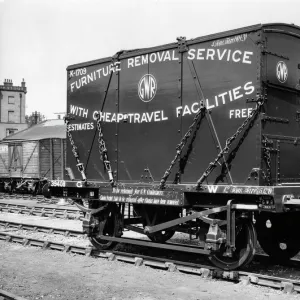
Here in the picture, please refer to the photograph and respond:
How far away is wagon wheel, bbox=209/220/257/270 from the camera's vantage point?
7691mm

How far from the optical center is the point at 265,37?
24.1 feet

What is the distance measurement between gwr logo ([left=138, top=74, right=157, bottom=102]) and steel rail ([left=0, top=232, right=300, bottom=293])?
9.91 ft

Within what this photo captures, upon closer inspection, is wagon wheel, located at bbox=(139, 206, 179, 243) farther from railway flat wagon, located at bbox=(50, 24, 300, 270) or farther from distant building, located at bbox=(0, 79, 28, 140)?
distant building, located at bbox=(0, 79, 28, 140)

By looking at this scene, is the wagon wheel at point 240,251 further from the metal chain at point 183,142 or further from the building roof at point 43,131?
the building roof at point 43,131

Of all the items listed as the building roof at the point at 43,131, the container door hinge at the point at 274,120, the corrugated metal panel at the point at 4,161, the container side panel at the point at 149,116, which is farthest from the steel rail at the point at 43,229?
the building roof at the point at 43,131

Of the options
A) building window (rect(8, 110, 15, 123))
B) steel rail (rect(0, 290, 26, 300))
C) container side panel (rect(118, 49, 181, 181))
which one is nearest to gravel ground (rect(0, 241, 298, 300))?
steel rail (rect(0, 290, 26, 300))

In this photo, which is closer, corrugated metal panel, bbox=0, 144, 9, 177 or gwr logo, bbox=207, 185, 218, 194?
gwr logo, bbox=207, 185, 218, 194

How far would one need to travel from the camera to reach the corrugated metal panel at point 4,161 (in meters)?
31.2

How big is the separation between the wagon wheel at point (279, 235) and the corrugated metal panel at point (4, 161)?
24938 mm

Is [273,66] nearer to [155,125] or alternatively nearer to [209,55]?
[209,55]

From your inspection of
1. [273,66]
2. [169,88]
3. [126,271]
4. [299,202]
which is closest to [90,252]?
[126,271]

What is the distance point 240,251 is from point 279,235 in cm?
120

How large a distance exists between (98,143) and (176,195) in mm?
2514

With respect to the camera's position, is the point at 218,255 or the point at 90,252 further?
the point at 90,252
